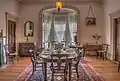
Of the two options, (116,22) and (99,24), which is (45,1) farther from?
(116,22)

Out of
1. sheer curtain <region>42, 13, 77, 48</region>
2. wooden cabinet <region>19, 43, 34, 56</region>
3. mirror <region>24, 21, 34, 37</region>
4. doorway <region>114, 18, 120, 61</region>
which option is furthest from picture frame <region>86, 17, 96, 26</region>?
wooden cabinet <region>19, 43, 34, 56</region>

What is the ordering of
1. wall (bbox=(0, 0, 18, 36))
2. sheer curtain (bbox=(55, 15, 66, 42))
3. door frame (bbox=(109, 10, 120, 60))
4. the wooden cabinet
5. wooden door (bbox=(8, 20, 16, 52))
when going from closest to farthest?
wall (bbox=(0, 0, 18, 36)) < door frame (bbox=(109, 10, 120, 60)) < wooden door (bbox=(8, 20, 16, 52)) < the wooden cabinet < sheer curtain (bbox=(55, 15, 66, 42))

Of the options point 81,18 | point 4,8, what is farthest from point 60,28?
point 4,8

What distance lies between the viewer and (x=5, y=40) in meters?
9.88

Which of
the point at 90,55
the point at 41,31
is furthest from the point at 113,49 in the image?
the point at 41,31

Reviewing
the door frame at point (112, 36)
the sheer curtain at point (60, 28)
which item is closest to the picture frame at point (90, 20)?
the door frame at point (112, 36)

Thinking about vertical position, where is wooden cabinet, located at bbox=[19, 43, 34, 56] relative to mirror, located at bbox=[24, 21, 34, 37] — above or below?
below

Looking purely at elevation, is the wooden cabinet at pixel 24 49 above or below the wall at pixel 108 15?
below

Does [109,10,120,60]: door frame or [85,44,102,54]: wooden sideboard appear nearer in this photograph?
[109,10,120,60]: door frame

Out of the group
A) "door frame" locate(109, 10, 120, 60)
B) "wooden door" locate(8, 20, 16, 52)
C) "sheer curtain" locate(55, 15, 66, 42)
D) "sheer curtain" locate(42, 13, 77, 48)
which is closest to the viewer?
"door frame" locate(109, 10, 120, 60)

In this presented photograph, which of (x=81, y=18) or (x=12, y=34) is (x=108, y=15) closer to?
(x=81, y=18)

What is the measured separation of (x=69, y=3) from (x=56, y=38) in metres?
4.06

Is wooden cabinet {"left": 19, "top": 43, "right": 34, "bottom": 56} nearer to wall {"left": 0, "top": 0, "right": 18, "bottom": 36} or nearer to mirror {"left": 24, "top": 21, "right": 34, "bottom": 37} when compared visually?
mirror {"left": 24, "top": 21, "right": 34, "bottom": 37}

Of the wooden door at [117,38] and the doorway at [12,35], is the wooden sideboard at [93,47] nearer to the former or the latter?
the wooden door at [117,38]
